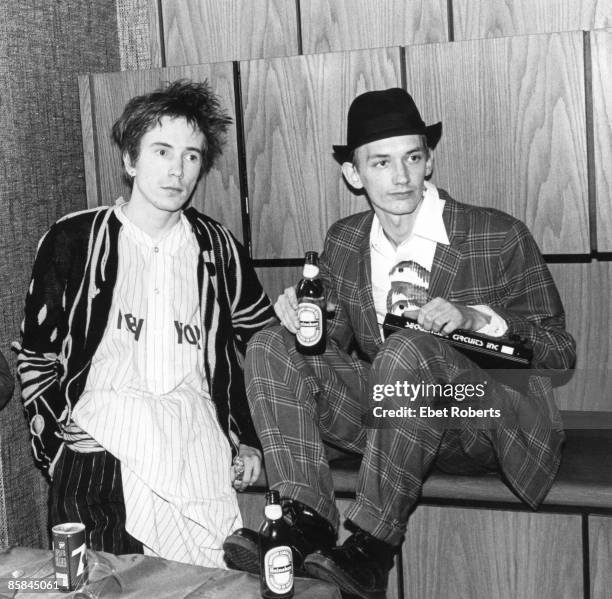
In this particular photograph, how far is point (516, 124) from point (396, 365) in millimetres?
922

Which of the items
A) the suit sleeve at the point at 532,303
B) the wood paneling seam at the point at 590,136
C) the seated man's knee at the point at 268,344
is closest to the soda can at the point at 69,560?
the seated man's knee at the point at 268,344

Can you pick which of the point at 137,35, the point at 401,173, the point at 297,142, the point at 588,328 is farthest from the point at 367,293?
the point at 137,35

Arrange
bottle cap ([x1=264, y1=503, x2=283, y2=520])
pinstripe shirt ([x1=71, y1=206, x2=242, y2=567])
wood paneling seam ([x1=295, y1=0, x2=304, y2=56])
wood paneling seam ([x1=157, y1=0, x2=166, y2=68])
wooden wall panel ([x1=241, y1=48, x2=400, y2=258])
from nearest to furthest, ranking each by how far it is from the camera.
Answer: bottle cap ([x1=264, y1=503, x2=283, y2=520]), pinstripe shirt ([x1=71, y1=206, x2=242, y2=567]), wooden wall panel ([x1=241, y1=48, x2=400, y2=258]), wood paneling seam ([x1=295, y1=0, x2=304, y2=56]), wood paneling seam ([x1=157, y1=0, x2=166, y2=68])

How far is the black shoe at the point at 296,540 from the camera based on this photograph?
207 cm

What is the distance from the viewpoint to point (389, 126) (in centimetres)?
243

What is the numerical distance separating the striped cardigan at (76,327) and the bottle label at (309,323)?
399 millimetres

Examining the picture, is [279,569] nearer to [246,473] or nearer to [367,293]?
[246,473]

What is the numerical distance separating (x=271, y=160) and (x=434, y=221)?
639 mm

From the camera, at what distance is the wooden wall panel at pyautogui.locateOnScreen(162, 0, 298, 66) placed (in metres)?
3.19

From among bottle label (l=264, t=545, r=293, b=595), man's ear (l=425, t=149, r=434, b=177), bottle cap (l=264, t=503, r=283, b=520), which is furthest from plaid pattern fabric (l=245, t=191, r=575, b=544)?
bottle label (l=264, t=545, r=293, b=595)

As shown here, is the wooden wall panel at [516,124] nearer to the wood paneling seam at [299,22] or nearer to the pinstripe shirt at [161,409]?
the wood paneling seam at [299,22]

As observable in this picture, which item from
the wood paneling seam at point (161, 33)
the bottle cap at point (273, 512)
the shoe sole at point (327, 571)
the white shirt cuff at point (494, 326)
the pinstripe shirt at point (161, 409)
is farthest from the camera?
the wood paneling seam at point (161, 33)

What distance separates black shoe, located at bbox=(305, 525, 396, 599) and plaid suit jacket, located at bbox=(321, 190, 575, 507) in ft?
1.34

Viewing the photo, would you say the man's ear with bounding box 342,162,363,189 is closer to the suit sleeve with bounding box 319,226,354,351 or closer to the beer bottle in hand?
the suit sleeve with bounding box 319,226,354,351
